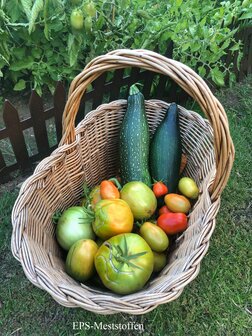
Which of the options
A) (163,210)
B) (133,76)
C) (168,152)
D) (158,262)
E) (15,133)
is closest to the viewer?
(158,262)

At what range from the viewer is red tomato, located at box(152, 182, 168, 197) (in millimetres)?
1586

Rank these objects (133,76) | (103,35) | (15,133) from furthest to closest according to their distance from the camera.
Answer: (133,76) < (103,35) < (15,133)

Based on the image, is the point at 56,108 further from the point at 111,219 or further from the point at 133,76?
the point at 111,219

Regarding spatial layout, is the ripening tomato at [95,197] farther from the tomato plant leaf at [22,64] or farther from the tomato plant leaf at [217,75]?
the tomato plant leaf at [217,75]

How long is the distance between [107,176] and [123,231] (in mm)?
559

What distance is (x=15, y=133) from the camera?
1.85 meters

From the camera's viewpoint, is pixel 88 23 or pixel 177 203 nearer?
pixel 177 203

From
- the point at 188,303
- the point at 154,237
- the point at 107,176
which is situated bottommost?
the point at 188,303

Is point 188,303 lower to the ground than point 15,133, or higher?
lower

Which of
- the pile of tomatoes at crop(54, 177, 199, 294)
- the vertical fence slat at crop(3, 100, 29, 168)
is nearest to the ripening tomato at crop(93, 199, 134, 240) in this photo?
the pile of tomatoes at crop(54, 177, 199, 294)

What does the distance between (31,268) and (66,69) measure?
1.26 metres

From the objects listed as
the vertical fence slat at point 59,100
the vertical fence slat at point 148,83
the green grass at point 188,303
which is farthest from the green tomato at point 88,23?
the green grass at point 188,303

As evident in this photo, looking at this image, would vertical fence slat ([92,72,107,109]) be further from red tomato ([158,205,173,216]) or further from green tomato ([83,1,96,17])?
red tomato ([158,205,173,216])

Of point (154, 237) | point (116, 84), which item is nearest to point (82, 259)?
point (154, 237)
